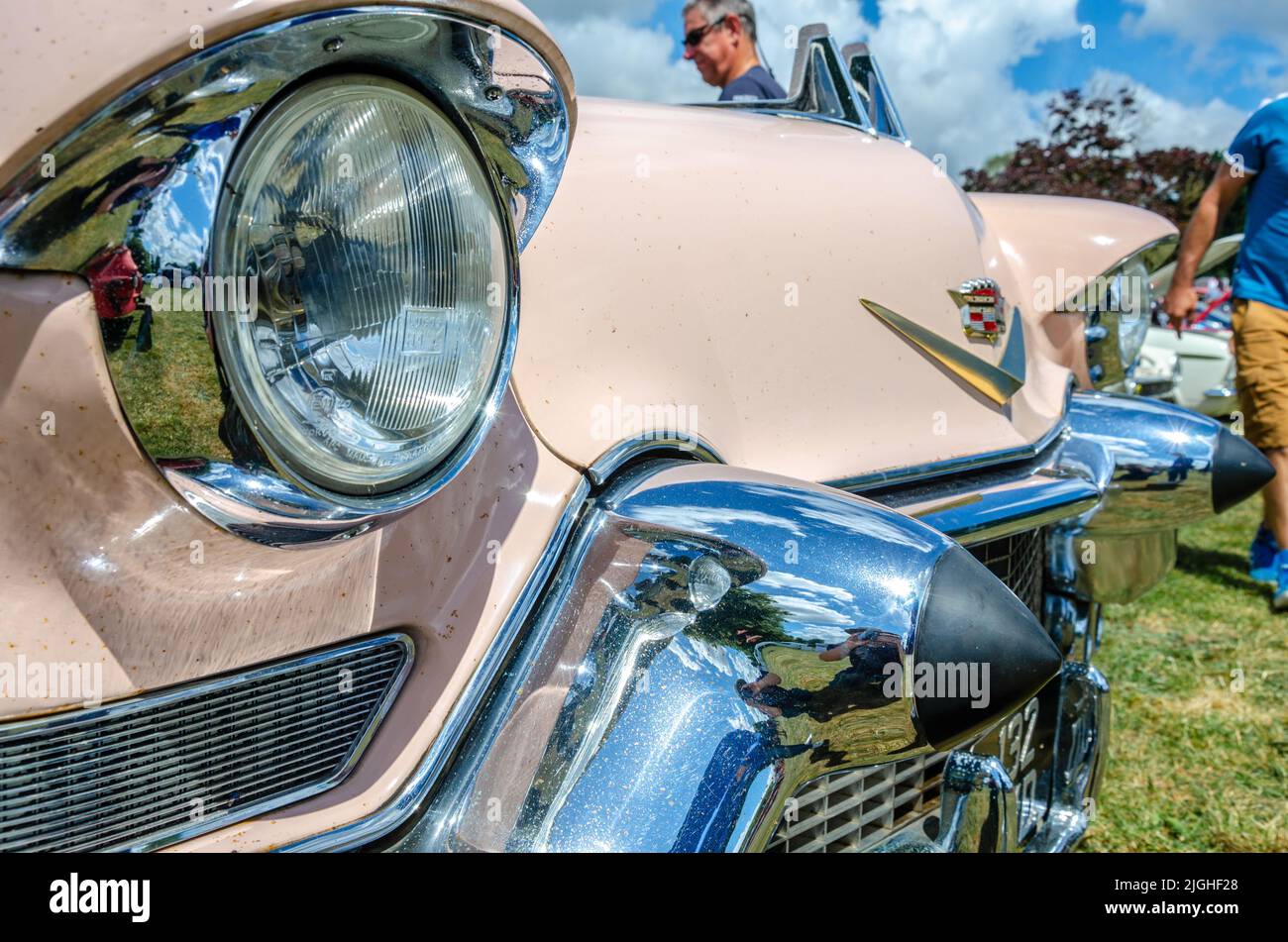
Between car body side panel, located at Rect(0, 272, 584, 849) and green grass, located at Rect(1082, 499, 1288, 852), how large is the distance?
189 cm

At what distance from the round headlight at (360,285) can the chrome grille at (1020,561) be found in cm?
103

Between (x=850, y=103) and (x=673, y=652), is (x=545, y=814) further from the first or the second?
(x=850, y=103)

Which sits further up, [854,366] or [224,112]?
[224,112]

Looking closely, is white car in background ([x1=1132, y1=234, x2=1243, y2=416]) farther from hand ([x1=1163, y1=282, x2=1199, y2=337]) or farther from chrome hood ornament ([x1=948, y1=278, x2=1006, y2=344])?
chrome hood ornament ([x1=948, y1=278, x2=1006, y2=344])

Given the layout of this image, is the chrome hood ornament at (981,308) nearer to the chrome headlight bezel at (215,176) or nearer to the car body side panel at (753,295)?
the car body side panel at (753,295)

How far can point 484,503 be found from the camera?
3.54 ft

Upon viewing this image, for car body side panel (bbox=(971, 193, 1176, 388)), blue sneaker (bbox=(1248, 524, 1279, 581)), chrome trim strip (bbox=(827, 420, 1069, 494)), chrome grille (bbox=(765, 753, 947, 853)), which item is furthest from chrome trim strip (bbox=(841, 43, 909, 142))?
blue sneaker (bbox=(1248, 524, 1279, 581))

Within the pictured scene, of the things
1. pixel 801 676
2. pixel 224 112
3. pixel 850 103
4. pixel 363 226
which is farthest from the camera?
pixel 850 103

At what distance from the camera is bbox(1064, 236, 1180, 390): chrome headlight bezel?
2229mm

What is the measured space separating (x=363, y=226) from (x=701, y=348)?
1.86 feet

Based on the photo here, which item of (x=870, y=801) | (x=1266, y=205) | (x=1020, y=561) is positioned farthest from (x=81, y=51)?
(x=1266, y=205)

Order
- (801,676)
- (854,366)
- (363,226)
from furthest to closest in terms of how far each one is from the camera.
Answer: (854,366) → (801,676) → (363,226)

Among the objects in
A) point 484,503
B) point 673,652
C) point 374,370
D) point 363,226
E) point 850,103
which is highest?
point 850,103
